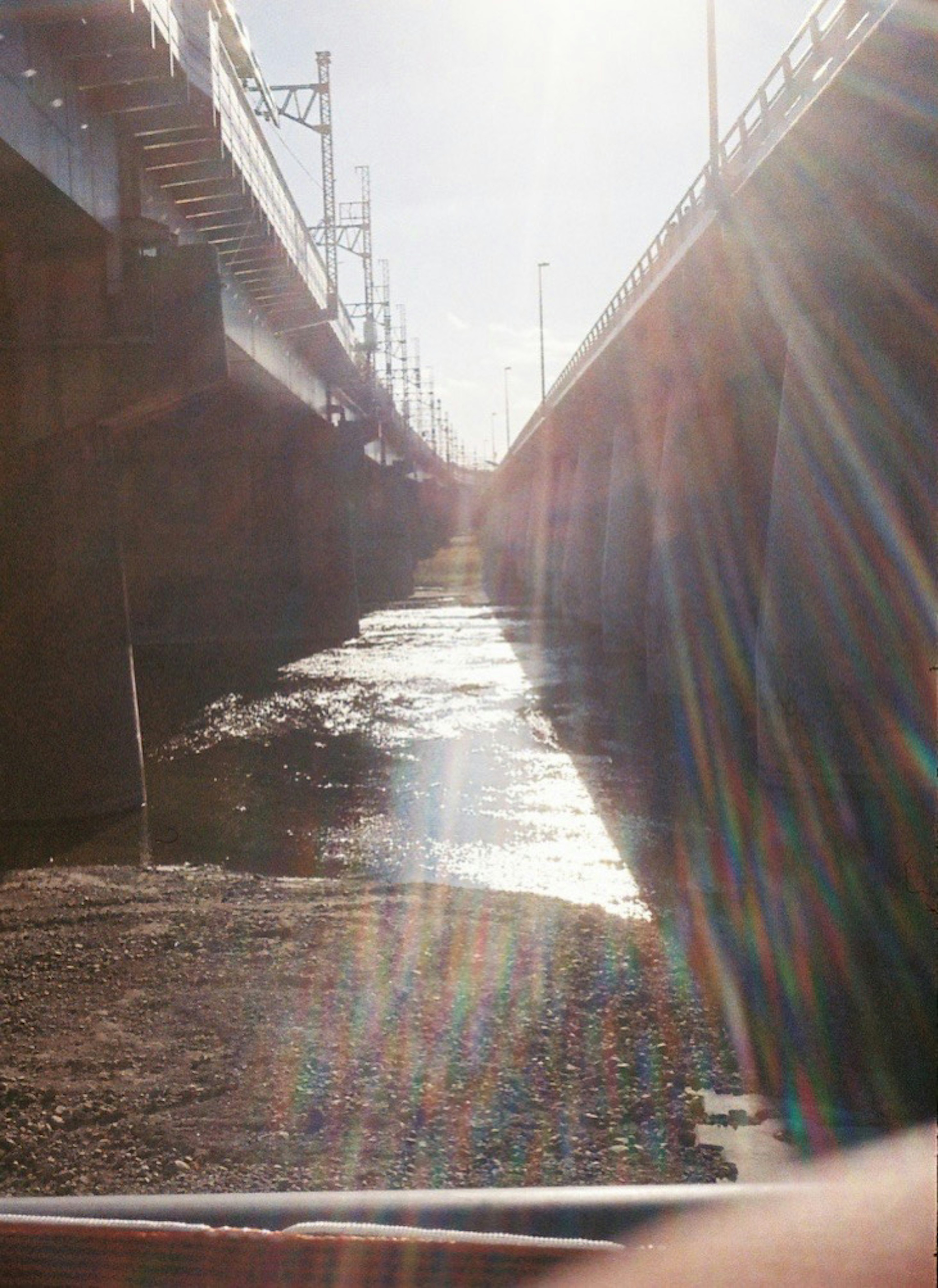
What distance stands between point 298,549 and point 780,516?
30614 mm

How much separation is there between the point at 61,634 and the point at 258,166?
8.06 metres

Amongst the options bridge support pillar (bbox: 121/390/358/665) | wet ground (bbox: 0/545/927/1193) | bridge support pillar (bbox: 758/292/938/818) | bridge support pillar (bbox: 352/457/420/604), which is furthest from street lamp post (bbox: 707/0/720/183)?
bridge support pillar (bbox: 352/457/420/604)

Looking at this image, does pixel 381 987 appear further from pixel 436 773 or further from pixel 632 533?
pixel 632 533

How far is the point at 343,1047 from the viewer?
25.4 ft

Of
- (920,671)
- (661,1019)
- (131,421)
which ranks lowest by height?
(661,1019)

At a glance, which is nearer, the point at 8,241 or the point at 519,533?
the point at 8,241

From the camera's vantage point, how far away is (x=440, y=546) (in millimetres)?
173625

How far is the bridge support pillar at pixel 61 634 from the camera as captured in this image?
51.4 ft

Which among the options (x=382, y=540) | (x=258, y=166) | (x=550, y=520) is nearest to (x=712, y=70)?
(x=258, y=166)

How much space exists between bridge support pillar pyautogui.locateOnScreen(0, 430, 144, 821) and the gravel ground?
4445mm

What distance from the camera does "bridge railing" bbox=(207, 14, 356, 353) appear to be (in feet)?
53.8

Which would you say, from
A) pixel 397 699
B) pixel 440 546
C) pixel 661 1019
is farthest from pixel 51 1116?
pixel 440 546

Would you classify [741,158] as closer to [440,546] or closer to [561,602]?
[561,602]

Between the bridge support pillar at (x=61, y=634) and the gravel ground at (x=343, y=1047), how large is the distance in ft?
14.6
